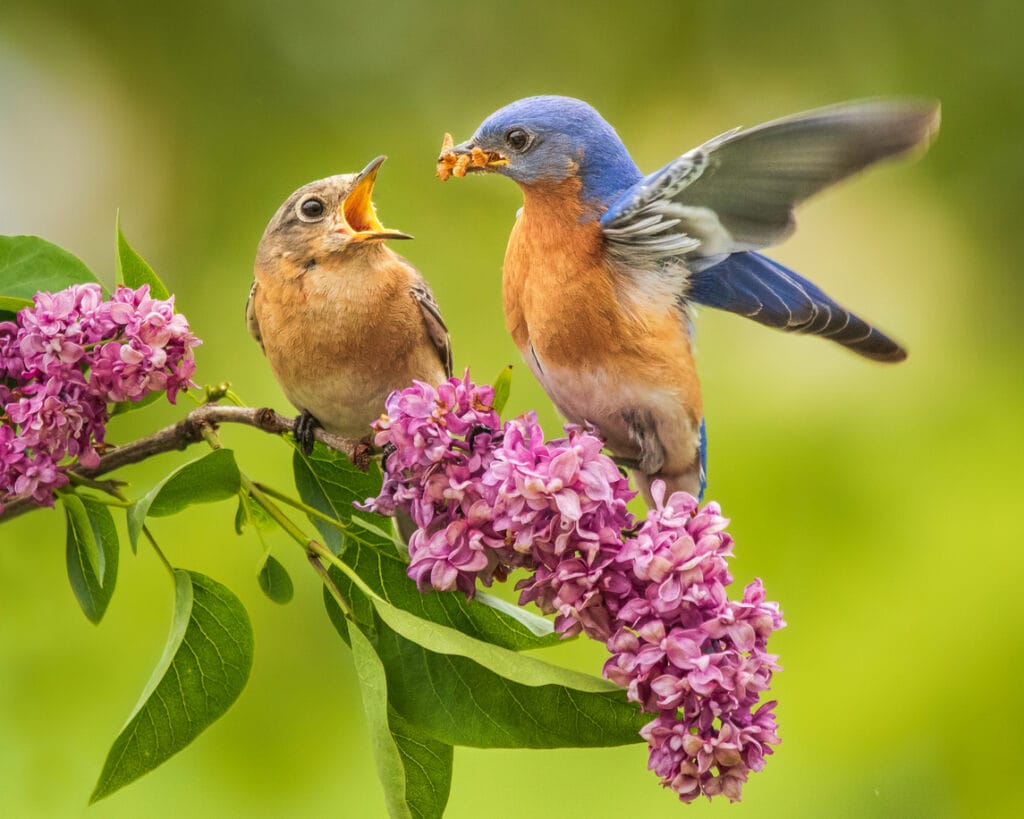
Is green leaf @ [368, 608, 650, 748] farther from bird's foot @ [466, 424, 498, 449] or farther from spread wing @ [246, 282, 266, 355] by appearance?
spread wing @ [246, 282, 266, 355]

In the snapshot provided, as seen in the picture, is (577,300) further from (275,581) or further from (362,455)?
(275,581)

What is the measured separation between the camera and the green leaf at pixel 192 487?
854 millimetres

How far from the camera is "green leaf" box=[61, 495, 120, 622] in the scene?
0.97 meters

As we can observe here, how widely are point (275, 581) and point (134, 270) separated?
31 centimetres

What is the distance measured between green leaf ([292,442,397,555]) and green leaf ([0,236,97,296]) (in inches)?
10.7

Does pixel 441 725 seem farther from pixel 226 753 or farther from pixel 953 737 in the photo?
pixel 953 737

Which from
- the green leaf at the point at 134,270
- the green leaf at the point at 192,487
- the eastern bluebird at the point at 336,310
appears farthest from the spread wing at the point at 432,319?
the green leaf at the point at 192,487

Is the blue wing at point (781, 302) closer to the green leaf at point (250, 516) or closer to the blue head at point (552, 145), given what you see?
the blue head at point (552, 145)

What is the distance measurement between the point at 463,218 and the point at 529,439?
1717 mm

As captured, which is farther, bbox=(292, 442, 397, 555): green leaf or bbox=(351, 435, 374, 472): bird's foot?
bbox=(292, 442, 397, 555): green leaf

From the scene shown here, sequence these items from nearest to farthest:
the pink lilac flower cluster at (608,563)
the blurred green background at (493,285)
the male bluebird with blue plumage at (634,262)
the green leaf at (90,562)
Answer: the pink lilac flower cluster at (608,563)
the male bluebird with blue plumage at (634,262)
the green leaf at (90,562)
the blurred green background at (493,285)

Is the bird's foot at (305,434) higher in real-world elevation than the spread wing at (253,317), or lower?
lower

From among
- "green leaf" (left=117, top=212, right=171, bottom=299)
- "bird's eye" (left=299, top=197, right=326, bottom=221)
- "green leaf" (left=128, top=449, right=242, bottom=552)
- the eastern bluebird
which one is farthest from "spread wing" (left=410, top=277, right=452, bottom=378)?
"green leaf" (left=128, top=449, right=242, bottom=552)

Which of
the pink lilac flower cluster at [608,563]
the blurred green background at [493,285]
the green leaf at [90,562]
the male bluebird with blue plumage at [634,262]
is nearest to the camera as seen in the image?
the pink lilac flower cluster at [608,563]
